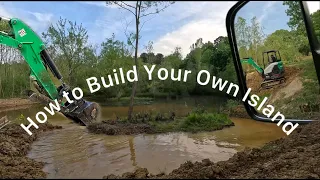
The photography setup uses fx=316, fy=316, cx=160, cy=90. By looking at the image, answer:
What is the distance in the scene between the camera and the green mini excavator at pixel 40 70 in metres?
5.04

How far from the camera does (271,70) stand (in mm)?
2152

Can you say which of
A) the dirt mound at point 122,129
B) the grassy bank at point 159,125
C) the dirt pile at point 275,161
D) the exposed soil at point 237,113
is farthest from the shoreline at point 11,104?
the dirt pile at point 275,161

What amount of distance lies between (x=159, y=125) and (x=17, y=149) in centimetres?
447

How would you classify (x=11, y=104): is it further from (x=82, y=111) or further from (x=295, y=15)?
(x=295, y=15)

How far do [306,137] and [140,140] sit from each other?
394 centimetres

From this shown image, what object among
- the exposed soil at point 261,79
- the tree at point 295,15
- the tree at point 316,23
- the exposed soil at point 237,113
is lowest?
the exposed soil at point 237,113

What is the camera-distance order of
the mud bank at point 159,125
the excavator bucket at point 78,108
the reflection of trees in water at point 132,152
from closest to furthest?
the reflection of trees in water at point 132,152, the excavator bucket at point 78,108, the mud bank at point 159,125

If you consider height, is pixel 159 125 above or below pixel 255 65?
below

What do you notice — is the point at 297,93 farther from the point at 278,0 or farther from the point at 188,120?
the point at 188,120

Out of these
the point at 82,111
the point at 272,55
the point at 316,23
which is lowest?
the point at 82,111

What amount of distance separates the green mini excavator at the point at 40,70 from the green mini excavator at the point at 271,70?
358cm

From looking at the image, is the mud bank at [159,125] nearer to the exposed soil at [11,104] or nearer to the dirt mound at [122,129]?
the dirt mound at [122,129]

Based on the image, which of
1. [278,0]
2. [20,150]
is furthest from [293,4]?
[20,150]

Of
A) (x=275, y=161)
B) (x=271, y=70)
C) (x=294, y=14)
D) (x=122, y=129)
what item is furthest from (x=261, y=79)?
(x=122, y=129)
